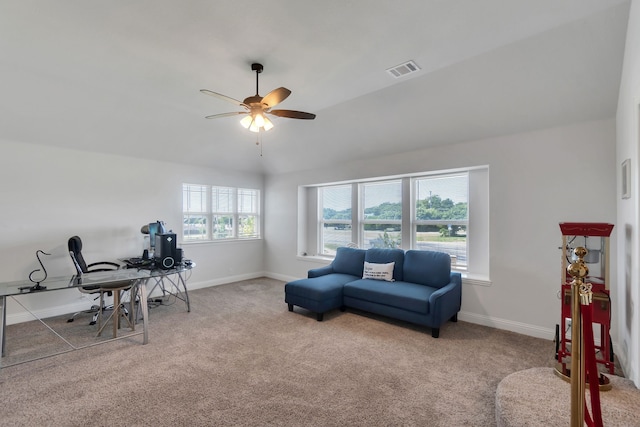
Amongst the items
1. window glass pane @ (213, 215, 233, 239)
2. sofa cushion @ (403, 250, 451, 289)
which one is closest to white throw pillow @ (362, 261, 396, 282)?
sofa cushion @ (403, 250, 451, 289)

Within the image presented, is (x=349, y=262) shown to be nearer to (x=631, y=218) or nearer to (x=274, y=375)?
(x=274, y=375)

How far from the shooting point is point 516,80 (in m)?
2.99

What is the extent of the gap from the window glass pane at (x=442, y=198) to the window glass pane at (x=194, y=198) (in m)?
4.04

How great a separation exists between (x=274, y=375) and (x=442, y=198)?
3.44 m

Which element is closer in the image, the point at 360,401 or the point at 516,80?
the point at 360,401

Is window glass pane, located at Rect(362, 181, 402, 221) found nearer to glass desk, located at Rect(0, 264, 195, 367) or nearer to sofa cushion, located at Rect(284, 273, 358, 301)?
sofa cushion, located at Rect(284, 273, 358, 301)

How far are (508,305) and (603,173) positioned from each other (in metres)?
1.77

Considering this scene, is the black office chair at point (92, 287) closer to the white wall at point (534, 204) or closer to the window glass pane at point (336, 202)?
the window glass pane at point (336, 202)

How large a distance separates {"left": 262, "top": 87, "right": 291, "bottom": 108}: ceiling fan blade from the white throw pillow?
285 centimetres

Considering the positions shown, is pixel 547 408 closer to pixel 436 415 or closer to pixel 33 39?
pixel 436 415

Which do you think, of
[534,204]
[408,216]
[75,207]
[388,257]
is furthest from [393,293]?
[75,207]

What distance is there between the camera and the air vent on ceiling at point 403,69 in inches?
114

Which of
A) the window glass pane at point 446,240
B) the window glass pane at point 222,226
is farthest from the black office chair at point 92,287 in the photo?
the window glass pane at point 446,240

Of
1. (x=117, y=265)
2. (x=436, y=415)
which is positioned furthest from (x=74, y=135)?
(x=436, y=415)
